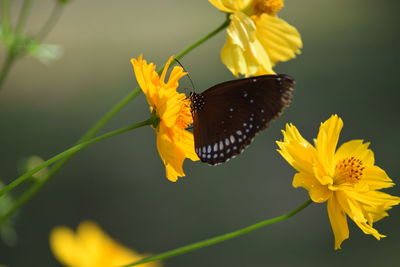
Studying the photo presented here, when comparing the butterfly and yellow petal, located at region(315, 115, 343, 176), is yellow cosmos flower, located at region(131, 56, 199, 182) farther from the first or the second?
yellow petal, located at region(315, 115, 343, 176)

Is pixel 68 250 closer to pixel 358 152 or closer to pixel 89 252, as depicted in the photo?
pixel 89 252

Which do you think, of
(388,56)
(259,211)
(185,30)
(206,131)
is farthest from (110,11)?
(206,131)

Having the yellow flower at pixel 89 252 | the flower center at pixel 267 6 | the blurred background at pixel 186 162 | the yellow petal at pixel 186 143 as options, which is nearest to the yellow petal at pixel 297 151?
the yellow petal at pixel 186 143

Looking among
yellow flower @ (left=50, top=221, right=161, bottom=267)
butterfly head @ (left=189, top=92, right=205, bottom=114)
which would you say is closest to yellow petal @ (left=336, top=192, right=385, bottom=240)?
butterfly head @ (left=189, top=92, right=205, bottom=114)

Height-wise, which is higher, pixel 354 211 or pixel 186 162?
pixel 354 211

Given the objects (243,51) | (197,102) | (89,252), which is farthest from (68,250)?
(243,51)

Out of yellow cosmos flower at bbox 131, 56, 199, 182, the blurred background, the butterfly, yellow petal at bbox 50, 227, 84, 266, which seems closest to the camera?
yellow cosmos flower at bbox 131, 56, 199, 182

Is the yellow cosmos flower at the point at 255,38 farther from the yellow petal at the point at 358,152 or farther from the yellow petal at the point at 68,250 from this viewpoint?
the yellow petal at the point at 68,250
